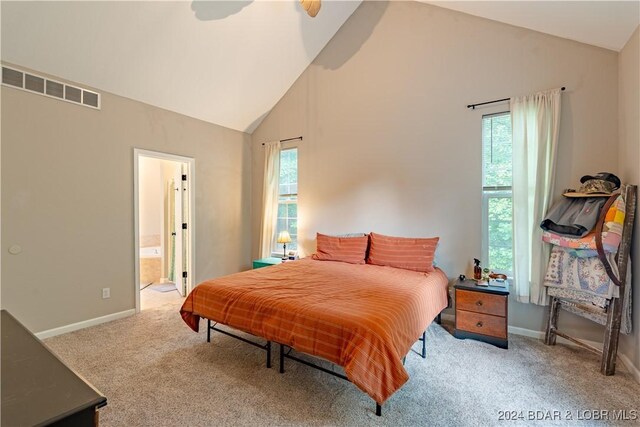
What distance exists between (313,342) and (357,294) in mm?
591

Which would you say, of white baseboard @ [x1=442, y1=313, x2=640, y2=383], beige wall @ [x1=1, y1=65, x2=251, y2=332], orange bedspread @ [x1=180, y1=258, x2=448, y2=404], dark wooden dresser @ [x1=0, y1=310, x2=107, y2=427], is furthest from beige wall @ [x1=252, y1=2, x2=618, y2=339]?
dark wooden dresser @ [x1=0, y1=310, x2=107, y2=427]

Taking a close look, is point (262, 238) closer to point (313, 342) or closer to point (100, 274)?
point (100, 274)

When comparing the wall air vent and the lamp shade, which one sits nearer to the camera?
the wall air vent

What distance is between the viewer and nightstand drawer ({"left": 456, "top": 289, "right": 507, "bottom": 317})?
8.75 ft

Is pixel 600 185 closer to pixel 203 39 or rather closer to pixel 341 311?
pixel 341 311

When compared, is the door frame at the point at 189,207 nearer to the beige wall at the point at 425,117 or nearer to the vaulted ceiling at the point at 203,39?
the vaulted ceiling at the point at 203,39

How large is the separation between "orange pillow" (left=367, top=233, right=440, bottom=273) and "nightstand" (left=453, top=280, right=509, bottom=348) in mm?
422

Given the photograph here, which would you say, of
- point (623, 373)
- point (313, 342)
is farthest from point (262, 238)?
point (623, 373)

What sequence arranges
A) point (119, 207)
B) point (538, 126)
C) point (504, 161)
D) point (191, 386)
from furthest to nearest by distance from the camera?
point (119, 207), point (504, 161), point (538, 126), point (191, 386)

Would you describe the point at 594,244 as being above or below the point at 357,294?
above

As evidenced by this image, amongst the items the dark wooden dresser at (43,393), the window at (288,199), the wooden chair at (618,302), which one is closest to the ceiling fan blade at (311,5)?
the window at (288,199)

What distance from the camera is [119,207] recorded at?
3.45m

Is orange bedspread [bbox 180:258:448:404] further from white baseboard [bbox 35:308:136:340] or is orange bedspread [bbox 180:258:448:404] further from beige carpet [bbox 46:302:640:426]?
white baseboard [bbox 35:308:136:340]

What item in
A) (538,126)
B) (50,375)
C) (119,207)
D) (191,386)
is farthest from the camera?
(119,207)
